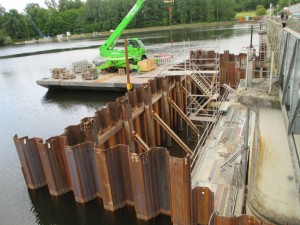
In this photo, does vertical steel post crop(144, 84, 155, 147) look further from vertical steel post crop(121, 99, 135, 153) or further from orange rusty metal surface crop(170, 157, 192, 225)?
orange rusty metal surface crop(170, 157, 192, 225)

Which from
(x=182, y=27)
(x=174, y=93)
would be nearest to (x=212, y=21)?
(x=182, y=27)

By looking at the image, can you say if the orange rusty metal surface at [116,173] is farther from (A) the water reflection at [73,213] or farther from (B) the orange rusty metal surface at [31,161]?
(A) the water reflection at [73,213]

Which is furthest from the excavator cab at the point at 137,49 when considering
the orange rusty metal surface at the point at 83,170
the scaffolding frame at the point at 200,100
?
the orange rusty metal surface at the point at 83,170

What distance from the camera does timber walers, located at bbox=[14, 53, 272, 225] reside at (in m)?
8.62

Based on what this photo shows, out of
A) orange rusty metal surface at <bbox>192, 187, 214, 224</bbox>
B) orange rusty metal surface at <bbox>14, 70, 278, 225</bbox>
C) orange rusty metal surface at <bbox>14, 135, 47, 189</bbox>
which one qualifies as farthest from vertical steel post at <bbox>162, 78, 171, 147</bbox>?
orange rusty metal surface at <bbox>192, 187, 214, 224</bbox>

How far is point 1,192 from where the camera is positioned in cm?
1329

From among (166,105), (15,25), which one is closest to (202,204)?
(166,105)

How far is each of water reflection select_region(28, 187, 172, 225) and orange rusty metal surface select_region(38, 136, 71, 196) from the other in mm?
475

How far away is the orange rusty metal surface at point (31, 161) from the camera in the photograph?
11172mm

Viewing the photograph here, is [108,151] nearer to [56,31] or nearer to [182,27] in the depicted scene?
[182,27]

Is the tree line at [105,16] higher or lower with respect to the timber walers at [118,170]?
higher

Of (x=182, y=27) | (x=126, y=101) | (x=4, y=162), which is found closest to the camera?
(x=126, y=101)

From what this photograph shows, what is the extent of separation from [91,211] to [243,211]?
571 cm

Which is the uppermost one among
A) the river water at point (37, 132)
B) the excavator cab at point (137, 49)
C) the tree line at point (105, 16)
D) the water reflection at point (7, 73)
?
the tree line at point (105, 16)
